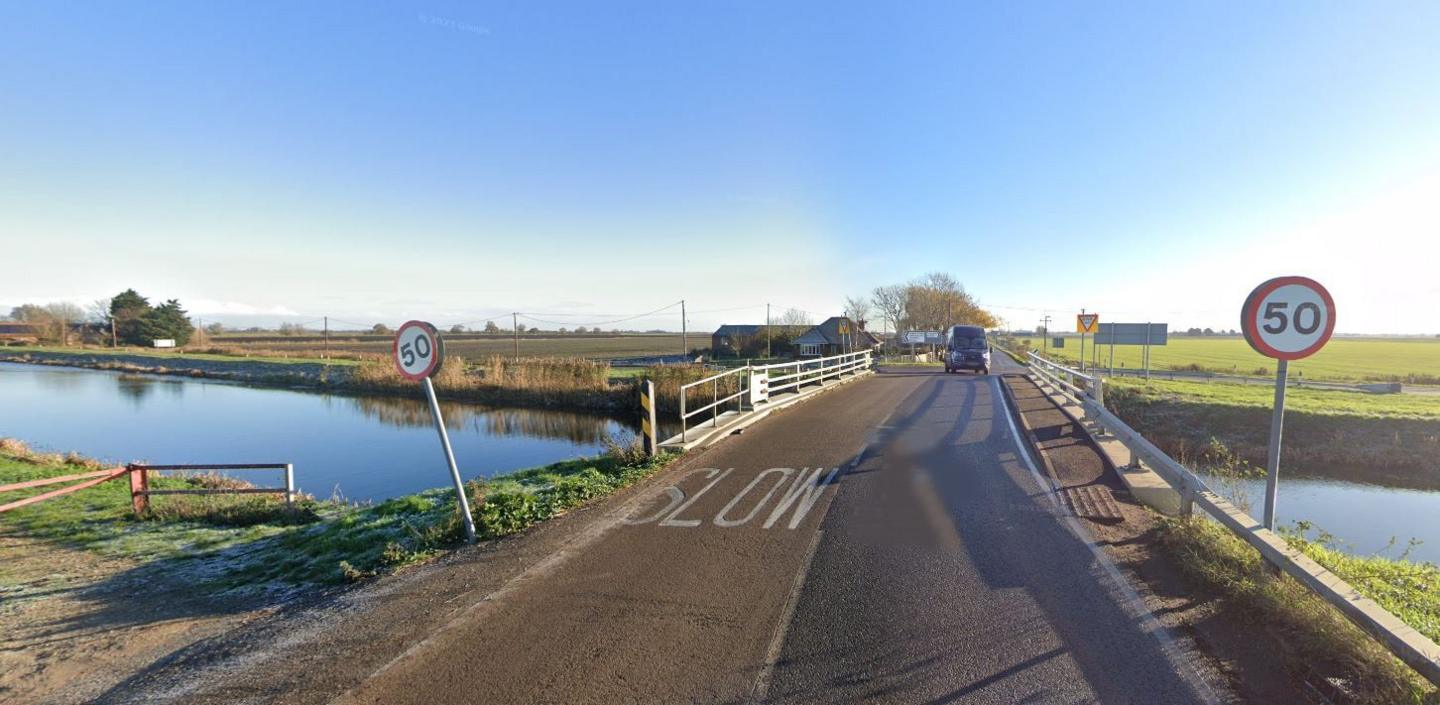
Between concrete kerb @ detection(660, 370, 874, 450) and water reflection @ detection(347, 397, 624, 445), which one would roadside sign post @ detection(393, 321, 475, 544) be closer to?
concrete kerb @ detection(660, 370, 874, 450)

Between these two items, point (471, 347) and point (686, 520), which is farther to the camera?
point (471, 347)

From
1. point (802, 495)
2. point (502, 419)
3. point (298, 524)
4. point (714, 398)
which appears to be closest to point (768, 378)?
point (714, 398)

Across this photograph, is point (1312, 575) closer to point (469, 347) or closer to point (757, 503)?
point (757, 503)

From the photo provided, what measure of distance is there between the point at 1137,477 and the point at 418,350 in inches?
334

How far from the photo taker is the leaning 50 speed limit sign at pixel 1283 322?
4.39 meters

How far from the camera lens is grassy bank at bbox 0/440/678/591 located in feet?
19.6

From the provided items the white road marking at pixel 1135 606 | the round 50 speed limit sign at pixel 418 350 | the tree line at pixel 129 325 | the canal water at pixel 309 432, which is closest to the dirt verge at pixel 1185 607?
the white road marking at pixel 1135 606

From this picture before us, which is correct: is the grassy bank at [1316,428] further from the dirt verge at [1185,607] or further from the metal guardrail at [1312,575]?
the metal guardrail at [1312,575]

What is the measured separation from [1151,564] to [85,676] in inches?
305

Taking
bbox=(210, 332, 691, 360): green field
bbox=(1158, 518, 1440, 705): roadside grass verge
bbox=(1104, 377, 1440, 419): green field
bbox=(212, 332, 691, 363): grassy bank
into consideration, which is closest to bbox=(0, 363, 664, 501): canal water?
bbox=(1158, 518, 1440, 705): roadside grass verge

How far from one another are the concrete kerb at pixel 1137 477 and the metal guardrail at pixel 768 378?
5.88 metres

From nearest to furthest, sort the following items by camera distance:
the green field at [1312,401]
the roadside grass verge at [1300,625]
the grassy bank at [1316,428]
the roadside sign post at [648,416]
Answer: the roadside grass verge at [1300,625]
the roadside sign post at [648,416]
the grassy bank at [1316,428]
the green field at [1312,401]

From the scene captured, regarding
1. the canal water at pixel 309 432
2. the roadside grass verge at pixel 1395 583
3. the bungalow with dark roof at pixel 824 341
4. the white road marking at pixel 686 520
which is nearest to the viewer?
the roadside grass verge at pixel 1395 583

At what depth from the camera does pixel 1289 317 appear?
4.48 metres
